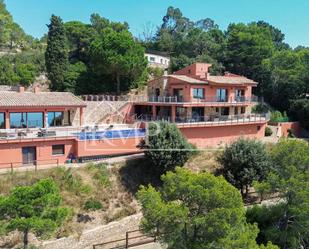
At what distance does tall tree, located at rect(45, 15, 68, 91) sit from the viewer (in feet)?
164

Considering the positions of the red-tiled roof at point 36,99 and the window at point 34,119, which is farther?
the window at point 34,119

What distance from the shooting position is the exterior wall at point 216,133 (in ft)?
120

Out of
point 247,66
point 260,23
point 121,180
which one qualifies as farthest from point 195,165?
point 260,23

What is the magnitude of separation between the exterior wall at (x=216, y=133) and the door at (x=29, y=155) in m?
15.2

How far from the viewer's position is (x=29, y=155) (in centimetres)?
2752

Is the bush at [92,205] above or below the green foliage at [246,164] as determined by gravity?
below

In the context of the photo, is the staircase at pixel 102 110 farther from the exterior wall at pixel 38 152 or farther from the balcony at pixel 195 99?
the exterior wall at pixel 38 152

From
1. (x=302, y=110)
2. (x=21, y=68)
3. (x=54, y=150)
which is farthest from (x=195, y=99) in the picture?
(x=21, y=68)

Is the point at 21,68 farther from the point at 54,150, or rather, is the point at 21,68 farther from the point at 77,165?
the point at 77,165

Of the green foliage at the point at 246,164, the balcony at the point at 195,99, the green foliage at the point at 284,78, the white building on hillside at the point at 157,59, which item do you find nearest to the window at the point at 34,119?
the balcony at the point at 195,99

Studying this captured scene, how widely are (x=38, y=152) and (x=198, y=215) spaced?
1642 centimetres

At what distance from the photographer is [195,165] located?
33.3 m

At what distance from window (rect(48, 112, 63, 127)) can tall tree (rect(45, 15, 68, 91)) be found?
1730 centimetres

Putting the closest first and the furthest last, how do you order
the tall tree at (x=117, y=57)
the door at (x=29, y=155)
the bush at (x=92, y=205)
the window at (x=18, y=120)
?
the bush at (x=92, y=205), the door at (x=29, y=155), the window at (x=18, y=120), the tall tree at (x=117, y=57)
